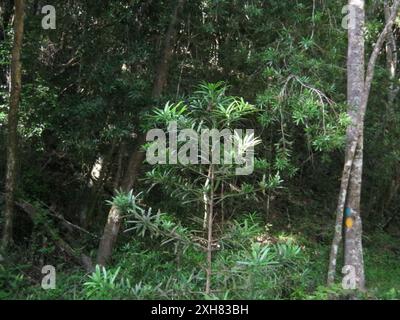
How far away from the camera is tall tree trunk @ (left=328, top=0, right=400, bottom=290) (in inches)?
247

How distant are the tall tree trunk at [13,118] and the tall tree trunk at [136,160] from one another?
1193mm

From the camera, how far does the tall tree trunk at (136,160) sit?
604 cm

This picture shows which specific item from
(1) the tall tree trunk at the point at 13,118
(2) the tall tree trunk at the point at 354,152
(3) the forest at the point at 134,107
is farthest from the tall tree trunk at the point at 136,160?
(2) the tall tree trunk at the point at 354,152

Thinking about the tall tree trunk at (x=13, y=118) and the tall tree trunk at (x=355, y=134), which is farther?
the tall tree trunk at (x=355, y=134)

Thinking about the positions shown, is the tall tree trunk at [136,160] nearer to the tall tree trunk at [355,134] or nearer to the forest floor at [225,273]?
the forest floor at [225,273]

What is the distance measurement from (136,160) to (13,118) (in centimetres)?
162

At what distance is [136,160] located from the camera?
6426 mm

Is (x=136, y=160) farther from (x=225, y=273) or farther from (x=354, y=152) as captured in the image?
(x=225, y=273)

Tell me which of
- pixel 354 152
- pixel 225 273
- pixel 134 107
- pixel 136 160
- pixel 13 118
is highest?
pixel 134 107

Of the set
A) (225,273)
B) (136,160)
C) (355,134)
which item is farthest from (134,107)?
(225,273)

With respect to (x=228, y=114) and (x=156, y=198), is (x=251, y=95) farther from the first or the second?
(x=228, y=114)

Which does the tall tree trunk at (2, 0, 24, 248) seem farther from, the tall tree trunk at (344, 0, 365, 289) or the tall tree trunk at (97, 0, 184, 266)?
the tall tree trunk at (344, 0, 365, 289)
